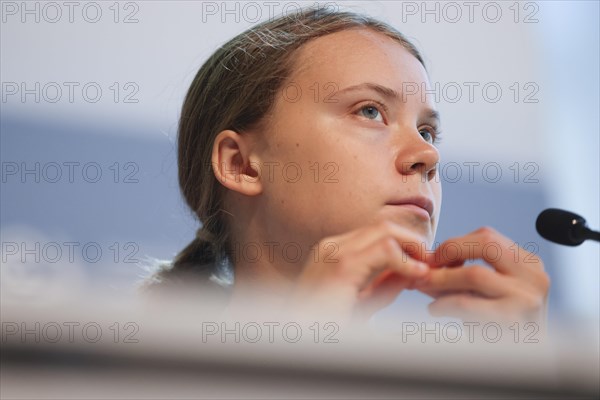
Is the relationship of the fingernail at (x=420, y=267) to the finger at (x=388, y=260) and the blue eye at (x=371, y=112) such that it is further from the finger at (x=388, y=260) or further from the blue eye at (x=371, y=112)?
the blue eye at (x=371, y=112)

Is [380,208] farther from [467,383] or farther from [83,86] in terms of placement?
[83,86]

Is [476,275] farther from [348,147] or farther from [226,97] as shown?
[226,97]

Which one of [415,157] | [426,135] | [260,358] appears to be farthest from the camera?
[426,135]

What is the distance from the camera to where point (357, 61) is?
0.88 m

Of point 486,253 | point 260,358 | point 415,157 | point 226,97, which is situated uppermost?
point 226,97

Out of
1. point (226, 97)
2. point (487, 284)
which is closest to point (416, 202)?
point (487, 284)

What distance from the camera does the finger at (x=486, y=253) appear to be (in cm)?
73

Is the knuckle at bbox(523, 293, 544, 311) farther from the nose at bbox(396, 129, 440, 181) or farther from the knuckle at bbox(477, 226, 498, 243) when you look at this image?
Answer: the nose at bbox(396, 129, 440, 181)

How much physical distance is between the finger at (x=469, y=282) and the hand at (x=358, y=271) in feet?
0.05

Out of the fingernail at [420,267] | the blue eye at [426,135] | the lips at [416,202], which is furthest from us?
the blue eye at [426,135]

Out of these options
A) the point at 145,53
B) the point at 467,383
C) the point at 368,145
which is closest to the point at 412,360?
the point at 467,383

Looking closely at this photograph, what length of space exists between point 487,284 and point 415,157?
18cm

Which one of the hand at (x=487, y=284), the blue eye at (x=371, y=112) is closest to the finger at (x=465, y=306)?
the hand at (x=487, y=284)

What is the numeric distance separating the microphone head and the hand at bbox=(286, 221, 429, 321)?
4.8 inches
